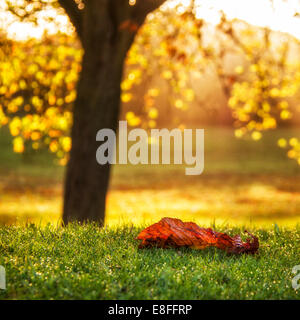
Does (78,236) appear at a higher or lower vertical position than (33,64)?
lower

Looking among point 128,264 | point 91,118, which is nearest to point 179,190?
point 91,118

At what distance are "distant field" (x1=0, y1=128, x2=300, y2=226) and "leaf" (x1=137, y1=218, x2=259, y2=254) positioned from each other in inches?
42.8

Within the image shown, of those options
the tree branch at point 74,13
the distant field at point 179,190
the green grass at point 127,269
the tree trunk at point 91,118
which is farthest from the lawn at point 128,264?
the tree branch at point 74,13

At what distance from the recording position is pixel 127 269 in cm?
343

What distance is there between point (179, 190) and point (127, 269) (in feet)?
75.2

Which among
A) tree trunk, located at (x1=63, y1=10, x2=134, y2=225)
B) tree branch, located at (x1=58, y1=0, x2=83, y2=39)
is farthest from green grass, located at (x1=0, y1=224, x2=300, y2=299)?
tree branch, located at (x1=58, y1=0, x2=83, y2=39)

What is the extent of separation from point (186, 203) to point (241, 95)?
9.44 metres

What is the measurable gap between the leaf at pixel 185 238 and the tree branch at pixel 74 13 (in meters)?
5.68

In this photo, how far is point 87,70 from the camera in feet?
27.1

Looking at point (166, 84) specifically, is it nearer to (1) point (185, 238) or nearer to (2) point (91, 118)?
(2) point (91, 118)

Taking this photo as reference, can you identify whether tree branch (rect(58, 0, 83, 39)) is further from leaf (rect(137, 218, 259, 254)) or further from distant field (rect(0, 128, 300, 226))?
leaf (rect(137, 218, 259, 254))

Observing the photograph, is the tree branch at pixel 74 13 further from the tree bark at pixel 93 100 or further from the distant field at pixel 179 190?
the distant field at pixel 179 190
